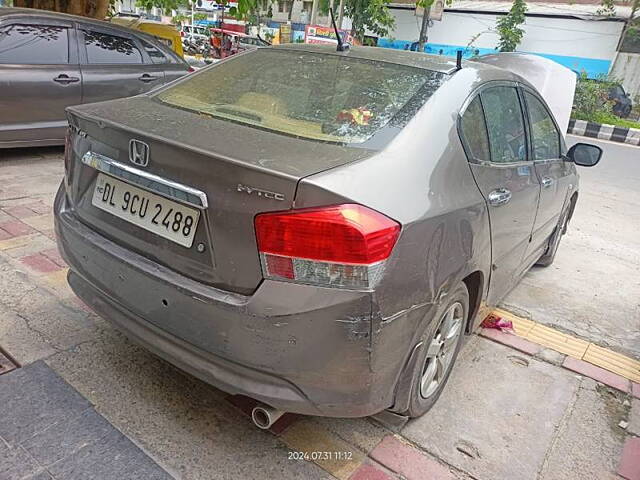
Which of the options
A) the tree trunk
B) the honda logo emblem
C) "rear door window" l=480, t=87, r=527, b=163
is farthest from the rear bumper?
the tree trunk

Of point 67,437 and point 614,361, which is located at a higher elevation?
point 67,437

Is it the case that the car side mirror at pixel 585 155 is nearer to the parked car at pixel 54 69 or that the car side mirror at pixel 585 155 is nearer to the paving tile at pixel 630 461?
the paving tile at pixel 630 461

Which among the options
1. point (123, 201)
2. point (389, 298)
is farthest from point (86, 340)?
point (389, 298)

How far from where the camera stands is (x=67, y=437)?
1.95 metres

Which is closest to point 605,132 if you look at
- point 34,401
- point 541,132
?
point 541,132

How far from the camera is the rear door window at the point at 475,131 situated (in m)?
2.17

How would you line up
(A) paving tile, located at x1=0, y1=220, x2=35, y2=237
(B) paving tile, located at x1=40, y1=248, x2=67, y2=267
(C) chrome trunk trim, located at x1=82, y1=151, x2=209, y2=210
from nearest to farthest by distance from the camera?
1. (C) chrome trunk trim, located at x1=82, y1=151, x2=209, y2=210
2. (B) paving tile, located at x1=40, y1=248, x2=67, y2=267
3. (A) paving tile, located at x1=0, y1=220, x2=35, y2=237

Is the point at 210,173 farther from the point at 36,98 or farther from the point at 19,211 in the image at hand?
the point at 36,98

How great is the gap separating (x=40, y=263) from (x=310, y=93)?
208 cm

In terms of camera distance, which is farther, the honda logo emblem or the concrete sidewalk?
the concrete sidewalk

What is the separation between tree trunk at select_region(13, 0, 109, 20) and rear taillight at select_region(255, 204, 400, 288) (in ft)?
24.2

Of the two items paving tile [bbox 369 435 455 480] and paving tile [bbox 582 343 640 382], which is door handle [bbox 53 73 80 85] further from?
paving tile [bbox 582 343 640 382]

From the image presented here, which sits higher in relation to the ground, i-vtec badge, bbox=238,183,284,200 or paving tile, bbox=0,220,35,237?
i-vtec badge, bbox=238,183,284,200

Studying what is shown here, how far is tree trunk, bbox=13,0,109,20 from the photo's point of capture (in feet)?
23.9
